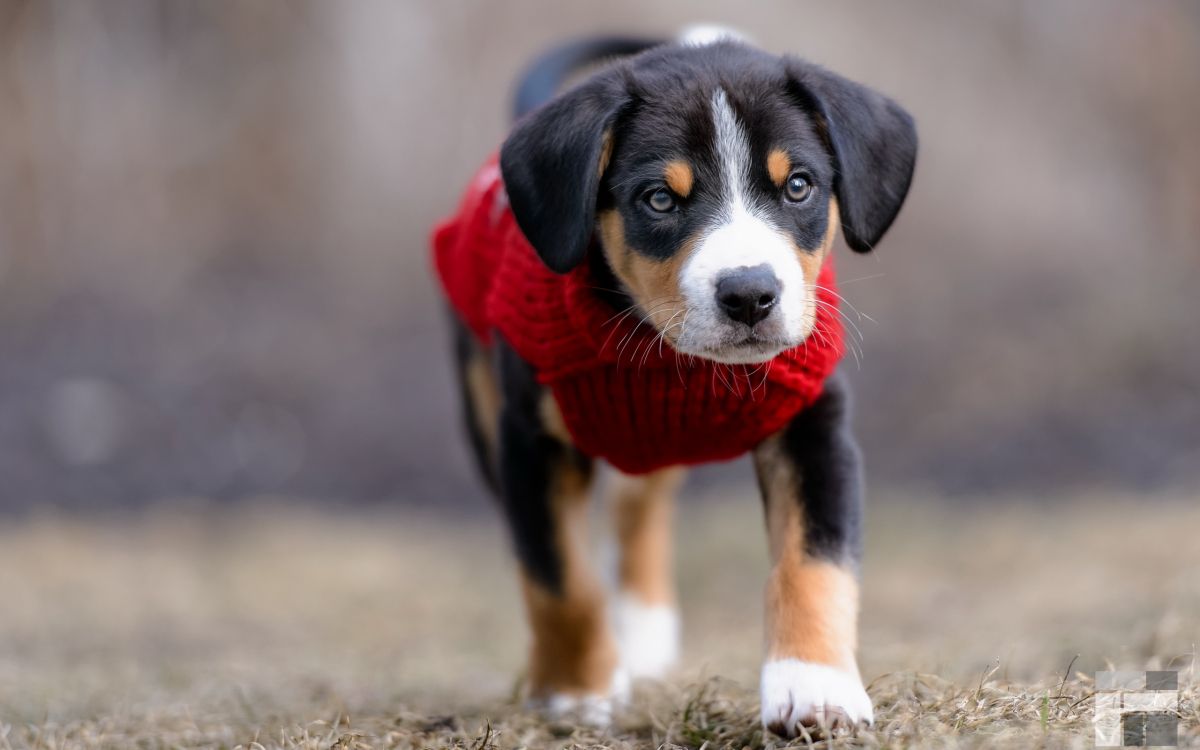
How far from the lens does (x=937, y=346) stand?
10570mm

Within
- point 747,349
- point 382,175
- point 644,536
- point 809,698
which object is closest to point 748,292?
point 747,349

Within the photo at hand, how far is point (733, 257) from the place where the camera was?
3277mm

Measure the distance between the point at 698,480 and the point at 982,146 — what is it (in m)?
4.42

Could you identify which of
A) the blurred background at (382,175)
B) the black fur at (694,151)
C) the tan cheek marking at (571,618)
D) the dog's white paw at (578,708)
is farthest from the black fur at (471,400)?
the blurred background at (382,175)

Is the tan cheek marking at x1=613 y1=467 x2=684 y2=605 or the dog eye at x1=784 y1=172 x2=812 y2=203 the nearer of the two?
A: the dog eye at x1=784 y1=172 x2=812 y2=203

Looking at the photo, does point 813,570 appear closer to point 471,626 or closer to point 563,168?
point 563,168

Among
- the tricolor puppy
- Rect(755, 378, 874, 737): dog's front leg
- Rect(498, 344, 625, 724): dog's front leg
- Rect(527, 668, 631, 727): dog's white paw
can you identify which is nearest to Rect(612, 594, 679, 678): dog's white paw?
Rect(527, 668, 631, 727): dog's white paw

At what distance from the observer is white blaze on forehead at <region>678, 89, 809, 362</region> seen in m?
3.28

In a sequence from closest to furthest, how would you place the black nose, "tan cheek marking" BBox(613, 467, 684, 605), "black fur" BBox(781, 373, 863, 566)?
the black nose, "black fur" BBox(781, 373, 863, 566), "tan cheek marking" BBox(613, 467, 684, 605)

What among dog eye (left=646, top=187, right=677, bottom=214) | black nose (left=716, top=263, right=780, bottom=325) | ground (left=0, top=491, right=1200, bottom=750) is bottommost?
ground (left=0, top=491, right=1200, bottom=750)

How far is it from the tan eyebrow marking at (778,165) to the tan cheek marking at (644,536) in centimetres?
212

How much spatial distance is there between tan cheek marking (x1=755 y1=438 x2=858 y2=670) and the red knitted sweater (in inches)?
9.5

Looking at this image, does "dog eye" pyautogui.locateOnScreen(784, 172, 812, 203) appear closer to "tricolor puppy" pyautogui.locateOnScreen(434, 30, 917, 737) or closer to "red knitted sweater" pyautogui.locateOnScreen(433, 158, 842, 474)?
"tricolor puppy" pyautogui.locateOnScreen(434, 30, 917, 737)

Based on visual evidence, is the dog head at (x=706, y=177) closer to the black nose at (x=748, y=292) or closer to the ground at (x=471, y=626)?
the black nose at (x=748, y=292)
